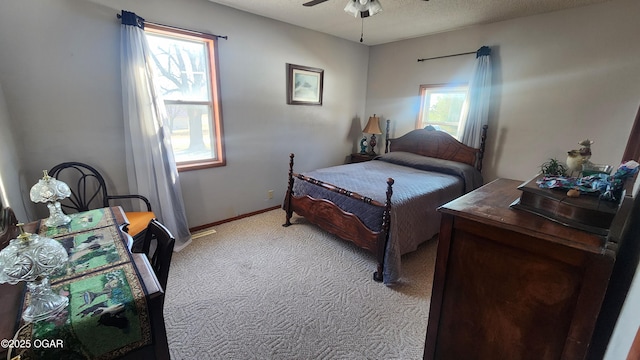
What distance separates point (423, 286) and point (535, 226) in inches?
58.1

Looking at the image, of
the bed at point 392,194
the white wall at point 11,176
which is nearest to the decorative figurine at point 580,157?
the bed at point 392,194

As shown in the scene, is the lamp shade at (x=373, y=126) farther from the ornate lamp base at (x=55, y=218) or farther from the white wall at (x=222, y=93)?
the ornate lamp base at (x=55, y=218)

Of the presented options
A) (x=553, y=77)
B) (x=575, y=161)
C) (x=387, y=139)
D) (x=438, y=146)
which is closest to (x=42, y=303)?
(x=575, y=161)

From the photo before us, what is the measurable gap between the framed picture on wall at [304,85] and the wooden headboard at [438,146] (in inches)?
54.9

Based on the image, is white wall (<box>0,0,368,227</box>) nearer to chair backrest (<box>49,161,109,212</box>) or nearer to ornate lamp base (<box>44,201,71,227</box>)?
chair backrest (<box>49,161,109,212</box>)

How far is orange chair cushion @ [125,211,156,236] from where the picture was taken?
85.7 inches

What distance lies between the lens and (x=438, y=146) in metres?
3.73

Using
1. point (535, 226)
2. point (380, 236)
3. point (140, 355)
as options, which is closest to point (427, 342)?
point (535, 226)

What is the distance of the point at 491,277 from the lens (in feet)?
3.58

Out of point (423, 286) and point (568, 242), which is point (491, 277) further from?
point (423, 286)

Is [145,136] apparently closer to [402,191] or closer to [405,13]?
[402,191]

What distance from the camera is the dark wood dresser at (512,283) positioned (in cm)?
89

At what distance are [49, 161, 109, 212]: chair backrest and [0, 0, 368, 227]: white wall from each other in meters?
0.09

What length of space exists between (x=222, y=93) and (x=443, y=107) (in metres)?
3.00
